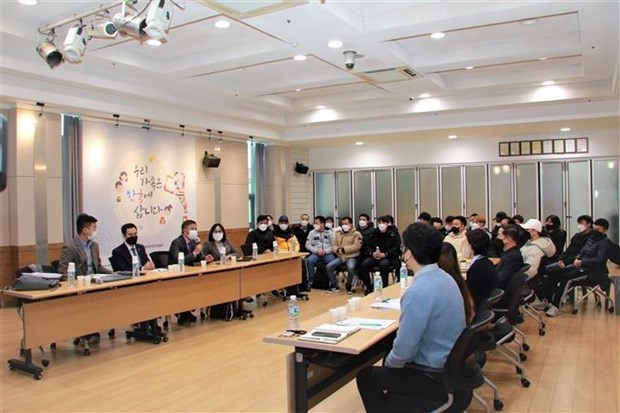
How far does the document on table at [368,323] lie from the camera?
131 inches

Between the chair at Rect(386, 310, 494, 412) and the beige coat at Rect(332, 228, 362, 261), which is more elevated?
the beige coat at Rect(332, 228, 362, 261)

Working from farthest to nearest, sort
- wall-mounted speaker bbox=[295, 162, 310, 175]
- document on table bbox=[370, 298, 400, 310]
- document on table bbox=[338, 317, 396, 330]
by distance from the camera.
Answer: wall-mounted speaker bbox=[295, 162, 310, 175] → document on table bbox=[370, 298, 400, 310] → document on table bbox=[338, 317, 396, 330]

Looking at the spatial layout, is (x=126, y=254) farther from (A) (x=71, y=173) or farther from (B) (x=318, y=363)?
(B) (x=318, y=363)

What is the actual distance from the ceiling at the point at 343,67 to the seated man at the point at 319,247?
8.23ft

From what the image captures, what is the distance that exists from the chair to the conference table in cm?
339

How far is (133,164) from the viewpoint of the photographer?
9.00 meters

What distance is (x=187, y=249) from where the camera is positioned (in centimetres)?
688

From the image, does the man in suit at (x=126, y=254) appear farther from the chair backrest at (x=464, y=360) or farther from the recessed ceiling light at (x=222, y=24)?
the chair backrest at (x=464, y=360)

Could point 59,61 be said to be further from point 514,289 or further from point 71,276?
point 514,289

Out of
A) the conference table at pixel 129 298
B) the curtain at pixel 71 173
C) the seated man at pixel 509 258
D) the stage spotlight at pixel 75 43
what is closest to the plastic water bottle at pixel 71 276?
the conference table at pixel 129 298

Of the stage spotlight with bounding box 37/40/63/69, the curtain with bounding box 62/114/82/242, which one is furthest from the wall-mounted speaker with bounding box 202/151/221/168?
the stage spotlight with bounding box 37/40/63/69

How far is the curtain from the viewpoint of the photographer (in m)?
8.00

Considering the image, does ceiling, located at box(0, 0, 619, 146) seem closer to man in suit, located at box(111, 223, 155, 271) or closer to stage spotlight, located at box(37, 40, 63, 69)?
stage spotlight, located at box(37, 40, 63, 69)

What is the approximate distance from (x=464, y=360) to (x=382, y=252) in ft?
19.9
